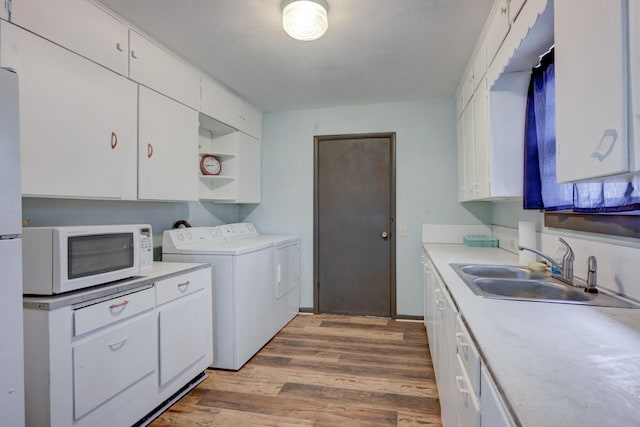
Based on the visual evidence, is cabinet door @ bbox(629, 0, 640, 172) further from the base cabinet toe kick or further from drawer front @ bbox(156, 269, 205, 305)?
drawer front @ bbox(156, 269, 205, 305)

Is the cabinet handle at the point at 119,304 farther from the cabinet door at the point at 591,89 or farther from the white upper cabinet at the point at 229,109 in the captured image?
the cabinet door at the point at 591,89

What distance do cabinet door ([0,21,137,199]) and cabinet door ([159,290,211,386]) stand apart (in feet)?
2.52

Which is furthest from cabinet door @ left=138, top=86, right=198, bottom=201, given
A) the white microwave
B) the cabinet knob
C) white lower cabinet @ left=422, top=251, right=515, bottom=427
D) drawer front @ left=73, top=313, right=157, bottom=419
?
white lower cabinet @ left=422, top=251, right=515, bottom=427

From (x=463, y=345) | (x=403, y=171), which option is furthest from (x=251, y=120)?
(x=463, y=345)

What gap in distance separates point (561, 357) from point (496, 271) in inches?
52.2

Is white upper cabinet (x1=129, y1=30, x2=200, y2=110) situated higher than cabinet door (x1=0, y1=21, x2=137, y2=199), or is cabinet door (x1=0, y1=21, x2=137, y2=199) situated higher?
white upper cabinet (x1=129, y1=30, x2=200, y2=110)

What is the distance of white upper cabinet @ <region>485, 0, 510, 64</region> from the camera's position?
5.77 feet

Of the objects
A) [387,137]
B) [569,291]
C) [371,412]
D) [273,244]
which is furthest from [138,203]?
[569,291]

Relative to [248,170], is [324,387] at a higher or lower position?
lower

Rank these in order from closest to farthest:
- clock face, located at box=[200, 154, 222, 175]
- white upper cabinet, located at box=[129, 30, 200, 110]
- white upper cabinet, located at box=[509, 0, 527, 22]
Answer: white upper cabinet, located at box=[509, 0, 527, 22]
white upper cabinet, located at box=[129, 30, 200, 110]
clock face, located at box=[200, 154, 222, 175]

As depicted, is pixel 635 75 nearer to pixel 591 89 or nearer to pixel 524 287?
pixel 591 89

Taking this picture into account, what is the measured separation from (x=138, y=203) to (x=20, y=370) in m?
1.61

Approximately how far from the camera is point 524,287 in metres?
1.76

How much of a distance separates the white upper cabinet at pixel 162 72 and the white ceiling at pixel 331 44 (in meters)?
0.07
